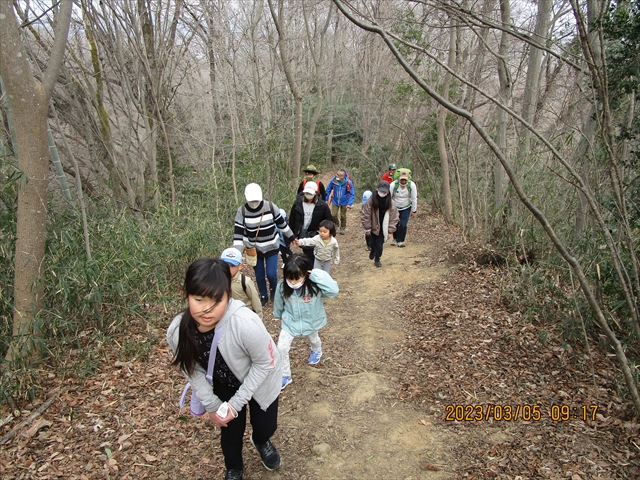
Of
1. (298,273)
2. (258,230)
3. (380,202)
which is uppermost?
(380,202)

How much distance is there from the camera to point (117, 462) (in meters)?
3.03

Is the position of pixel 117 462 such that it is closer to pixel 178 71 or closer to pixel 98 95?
pixel 98 95

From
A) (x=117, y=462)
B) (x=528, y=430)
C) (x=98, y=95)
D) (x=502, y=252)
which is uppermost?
(x=98, y=95)

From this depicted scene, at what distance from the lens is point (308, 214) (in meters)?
6.14

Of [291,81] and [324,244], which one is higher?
[291,81]

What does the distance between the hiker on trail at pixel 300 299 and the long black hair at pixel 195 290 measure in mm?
1494

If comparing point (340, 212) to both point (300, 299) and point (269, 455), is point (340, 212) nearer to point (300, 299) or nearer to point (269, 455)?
point (300, 299)

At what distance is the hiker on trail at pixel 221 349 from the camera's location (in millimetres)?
1970

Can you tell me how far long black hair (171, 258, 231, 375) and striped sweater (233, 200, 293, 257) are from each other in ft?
9.27

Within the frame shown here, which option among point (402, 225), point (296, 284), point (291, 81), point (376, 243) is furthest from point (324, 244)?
point (291, 81)

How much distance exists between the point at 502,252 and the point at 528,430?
3588 mm

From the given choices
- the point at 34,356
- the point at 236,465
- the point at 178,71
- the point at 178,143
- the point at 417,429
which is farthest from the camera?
the point at 178,143

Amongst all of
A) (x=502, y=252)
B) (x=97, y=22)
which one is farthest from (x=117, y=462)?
(x=97, y=22)
